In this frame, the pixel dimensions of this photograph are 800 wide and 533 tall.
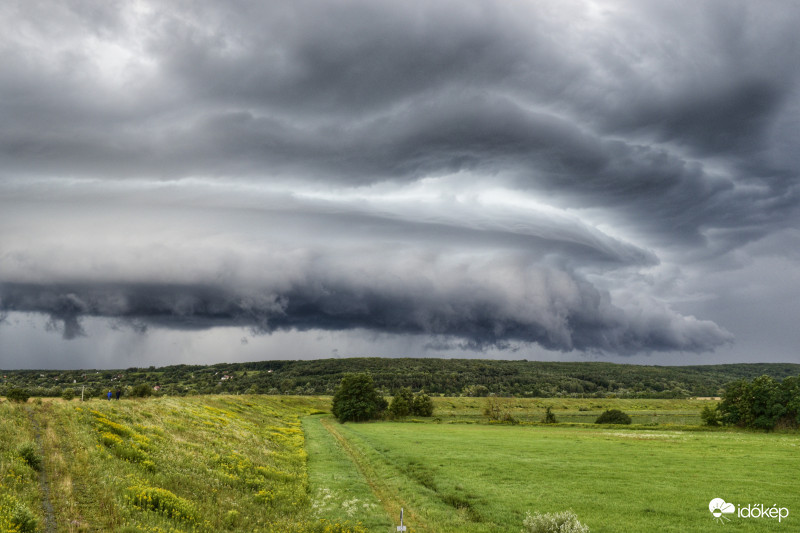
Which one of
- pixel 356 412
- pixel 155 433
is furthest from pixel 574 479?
pixel 356 412

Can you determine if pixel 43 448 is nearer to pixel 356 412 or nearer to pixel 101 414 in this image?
pixel 101 414

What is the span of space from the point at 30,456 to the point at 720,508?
37380 millimetres

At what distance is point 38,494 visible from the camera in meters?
17.1

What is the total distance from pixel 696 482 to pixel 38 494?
4083cm

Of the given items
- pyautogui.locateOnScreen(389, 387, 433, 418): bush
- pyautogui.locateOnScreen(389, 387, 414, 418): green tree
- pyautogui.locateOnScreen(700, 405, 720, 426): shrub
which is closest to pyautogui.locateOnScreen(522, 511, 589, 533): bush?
pyautogui.locateOnScreen(700, 405, 720, 426): shrub

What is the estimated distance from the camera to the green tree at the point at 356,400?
112625 millimetres

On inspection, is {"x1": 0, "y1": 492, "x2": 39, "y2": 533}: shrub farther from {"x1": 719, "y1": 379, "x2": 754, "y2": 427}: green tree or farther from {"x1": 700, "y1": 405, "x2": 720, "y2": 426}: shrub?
{"x1": 700, "y1": 405, "x2": 720, "y2": 426}: shrub

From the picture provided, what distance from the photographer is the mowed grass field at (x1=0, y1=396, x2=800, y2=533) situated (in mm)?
19016

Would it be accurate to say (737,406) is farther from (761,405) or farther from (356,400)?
(356,400)

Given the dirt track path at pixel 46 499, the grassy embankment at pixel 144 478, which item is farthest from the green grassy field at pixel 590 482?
the dirt track path at pixel 46 499

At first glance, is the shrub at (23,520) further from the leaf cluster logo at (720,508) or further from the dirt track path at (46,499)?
the leaf cluster logo at (720,508)

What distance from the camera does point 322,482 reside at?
3334 centimetres

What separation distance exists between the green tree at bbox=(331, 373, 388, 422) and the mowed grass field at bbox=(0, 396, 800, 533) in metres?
64.7

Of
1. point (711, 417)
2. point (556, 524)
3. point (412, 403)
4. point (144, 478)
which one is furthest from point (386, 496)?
point (412, 403)
